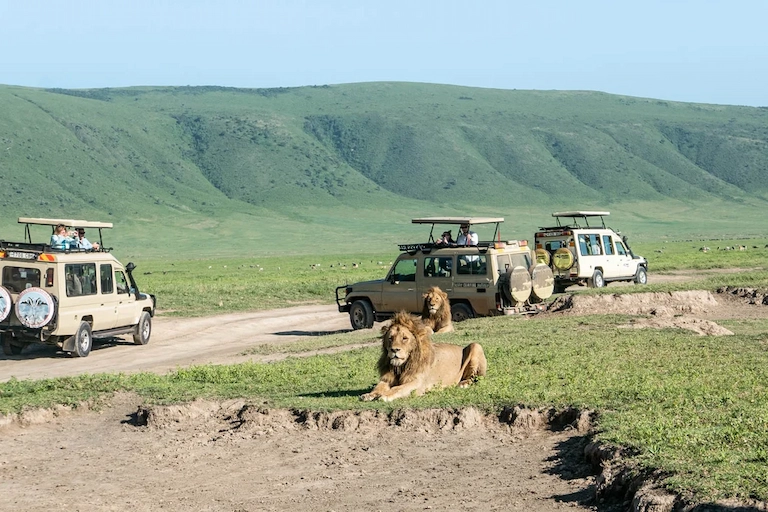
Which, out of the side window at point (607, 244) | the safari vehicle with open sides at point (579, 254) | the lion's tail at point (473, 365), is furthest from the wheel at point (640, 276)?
the lion's tail at point (473, 365)

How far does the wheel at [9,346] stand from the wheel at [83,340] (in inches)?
48.9

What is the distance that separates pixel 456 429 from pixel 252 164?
154m

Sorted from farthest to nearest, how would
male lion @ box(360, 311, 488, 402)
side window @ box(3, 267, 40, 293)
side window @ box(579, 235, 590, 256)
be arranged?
side window @ box(579, 235, 590, 256) < side window @ box(3, 267, 40, 293) < male lion @ box(360, 311, 488, 402)

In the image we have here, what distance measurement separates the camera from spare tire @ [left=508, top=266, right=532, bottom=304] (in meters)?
→ 24.4

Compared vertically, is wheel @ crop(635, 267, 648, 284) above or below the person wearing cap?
below

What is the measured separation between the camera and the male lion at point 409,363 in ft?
44.0

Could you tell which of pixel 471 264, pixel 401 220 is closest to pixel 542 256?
pixel 471 264

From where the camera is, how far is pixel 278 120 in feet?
611

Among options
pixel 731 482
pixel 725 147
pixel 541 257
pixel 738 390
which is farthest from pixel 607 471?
pixel 725 147

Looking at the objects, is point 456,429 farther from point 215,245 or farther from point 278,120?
point 278,120

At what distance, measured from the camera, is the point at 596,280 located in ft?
114

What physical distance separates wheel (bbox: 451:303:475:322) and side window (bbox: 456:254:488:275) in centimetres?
Result: 75

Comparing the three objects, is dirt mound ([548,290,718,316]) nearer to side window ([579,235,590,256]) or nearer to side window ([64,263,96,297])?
side window ([579,235,590,256])

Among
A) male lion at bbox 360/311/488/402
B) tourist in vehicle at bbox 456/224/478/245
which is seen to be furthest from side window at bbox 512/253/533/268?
male lion at bbox 360/311/488/402
